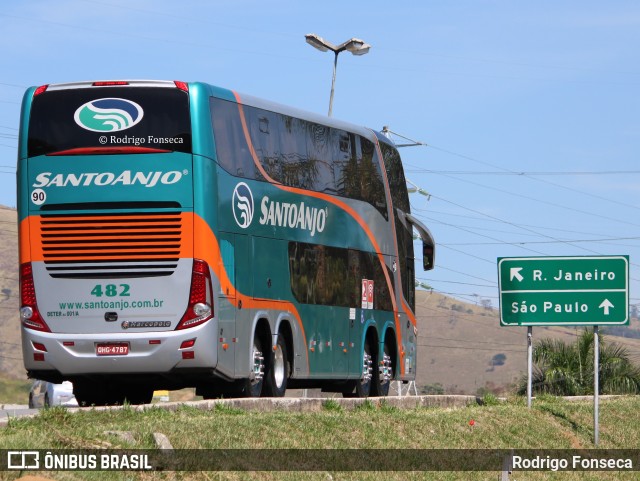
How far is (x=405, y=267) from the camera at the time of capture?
27.4 m

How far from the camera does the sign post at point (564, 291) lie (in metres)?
22.4

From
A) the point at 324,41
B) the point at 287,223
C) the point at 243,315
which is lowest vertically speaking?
the point at 243,315

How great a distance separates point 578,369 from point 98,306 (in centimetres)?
2005

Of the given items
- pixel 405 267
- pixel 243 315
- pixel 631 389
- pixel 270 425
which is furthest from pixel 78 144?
pixel 631 389

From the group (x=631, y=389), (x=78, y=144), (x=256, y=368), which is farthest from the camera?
(x=631, y=389)

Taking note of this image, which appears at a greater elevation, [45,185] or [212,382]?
[45,185]

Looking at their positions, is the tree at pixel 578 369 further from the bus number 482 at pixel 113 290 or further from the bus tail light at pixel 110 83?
the bus tail light at pixel 110 83

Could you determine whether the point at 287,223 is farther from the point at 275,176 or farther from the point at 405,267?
the point at 405,267

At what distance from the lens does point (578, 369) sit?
35875 millimetres

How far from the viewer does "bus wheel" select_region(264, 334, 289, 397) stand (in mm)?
20562

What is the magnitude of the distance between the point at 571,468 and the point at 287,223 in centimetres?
562

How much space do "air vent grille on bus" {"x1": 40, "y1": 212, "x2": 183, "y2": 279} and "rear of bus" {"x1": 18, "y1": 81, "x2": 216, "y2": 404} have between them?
13 millimetres

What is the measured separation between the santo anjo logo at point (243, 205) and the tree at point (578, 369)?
55.4 ft

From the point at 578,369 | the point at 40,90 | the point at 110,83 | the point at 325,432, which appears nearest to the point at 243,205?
the point at 110,83
